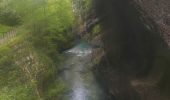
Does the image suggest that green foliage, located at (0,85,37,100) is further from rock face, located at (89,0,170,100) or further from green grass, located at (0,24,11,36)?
green grass, located at (0,24,11,36)

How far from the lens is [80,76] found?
37.3 meters

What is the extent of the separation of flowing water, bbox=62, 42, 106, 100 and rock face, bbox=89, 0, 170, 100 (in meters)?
1.15

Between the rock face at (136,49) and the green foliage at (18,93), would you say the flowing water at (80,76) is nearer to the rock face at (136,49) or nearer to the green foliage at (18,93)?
the rock face at (136,49)

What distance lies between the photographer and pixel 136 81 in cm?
2530

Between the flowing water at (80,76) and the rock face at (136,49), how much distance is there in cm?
115

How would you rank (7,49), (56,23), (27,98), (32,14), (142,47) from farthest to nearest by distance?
(56,23), (32,14), (7,49), (27,98), (142,47)

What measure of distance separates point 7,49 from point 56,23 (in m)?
9.93

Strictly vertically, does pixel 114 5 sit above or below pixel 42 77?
above

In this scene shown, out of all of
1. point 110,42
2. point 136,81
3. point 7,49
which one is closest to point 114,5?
point 110,42

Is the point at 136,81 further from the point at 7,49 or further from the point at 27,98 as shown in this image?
Answer: the point at 7,49

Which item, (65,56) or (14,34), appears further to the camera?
(65,56)

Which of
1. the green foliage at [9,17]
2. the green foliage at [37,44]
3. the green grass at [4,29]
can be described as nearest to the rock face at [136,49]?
the green foliage at [37,44]

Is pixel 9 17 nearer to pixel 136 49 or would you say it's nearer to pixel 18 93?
pixel 18 93

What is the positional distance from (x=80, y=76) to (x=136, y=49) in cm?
1179
